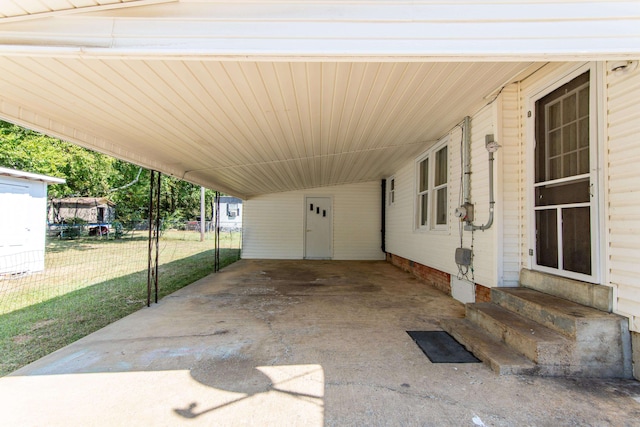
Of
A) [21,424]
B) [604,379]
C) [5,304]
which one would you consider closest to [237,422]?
[21,424]

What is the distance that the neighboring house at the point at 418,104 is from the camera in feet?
5.64

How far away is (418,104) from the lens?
3.60 metres

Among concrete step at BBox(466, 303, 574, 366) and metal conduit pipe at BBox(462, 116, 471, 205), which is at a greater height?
metal conduit pipe at BBox(462, 116, 471, 205)

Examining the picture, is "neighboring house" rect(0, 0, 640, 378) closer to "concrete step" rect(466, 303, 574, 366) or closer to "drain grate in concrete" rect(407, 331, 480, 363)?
"concrete step" rect(466, 303, 574, 366)

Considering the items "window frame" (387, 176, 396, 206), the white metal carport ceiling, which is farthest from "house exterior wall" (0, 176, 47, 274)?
"window frame" (387, 176, 396, 206)

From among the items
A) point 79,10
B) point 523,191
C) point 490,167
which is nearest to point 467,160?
point 490,167

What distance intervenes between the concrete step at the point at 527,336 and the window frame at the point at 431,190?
2295 millimetres

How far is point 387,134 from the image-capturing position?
15.6ft

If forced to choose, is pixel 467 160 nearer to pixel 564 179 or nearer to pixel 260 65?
pixel 564 179

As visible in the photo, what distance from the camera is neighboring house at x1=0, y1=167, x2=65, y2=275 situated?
6508 mm

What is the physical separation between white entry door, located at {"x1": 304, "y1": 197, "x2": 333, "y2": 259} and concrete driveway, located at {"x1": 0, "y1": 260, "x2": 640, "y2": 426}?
653cm

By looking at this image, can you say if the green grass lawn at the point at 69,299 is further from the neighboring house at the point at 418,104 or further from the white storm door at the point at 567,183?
the white storm door at the point at 567,183

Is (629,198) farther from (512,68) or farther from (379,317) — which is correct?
(379,317)

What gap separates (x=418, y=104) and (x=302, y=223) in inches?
287
